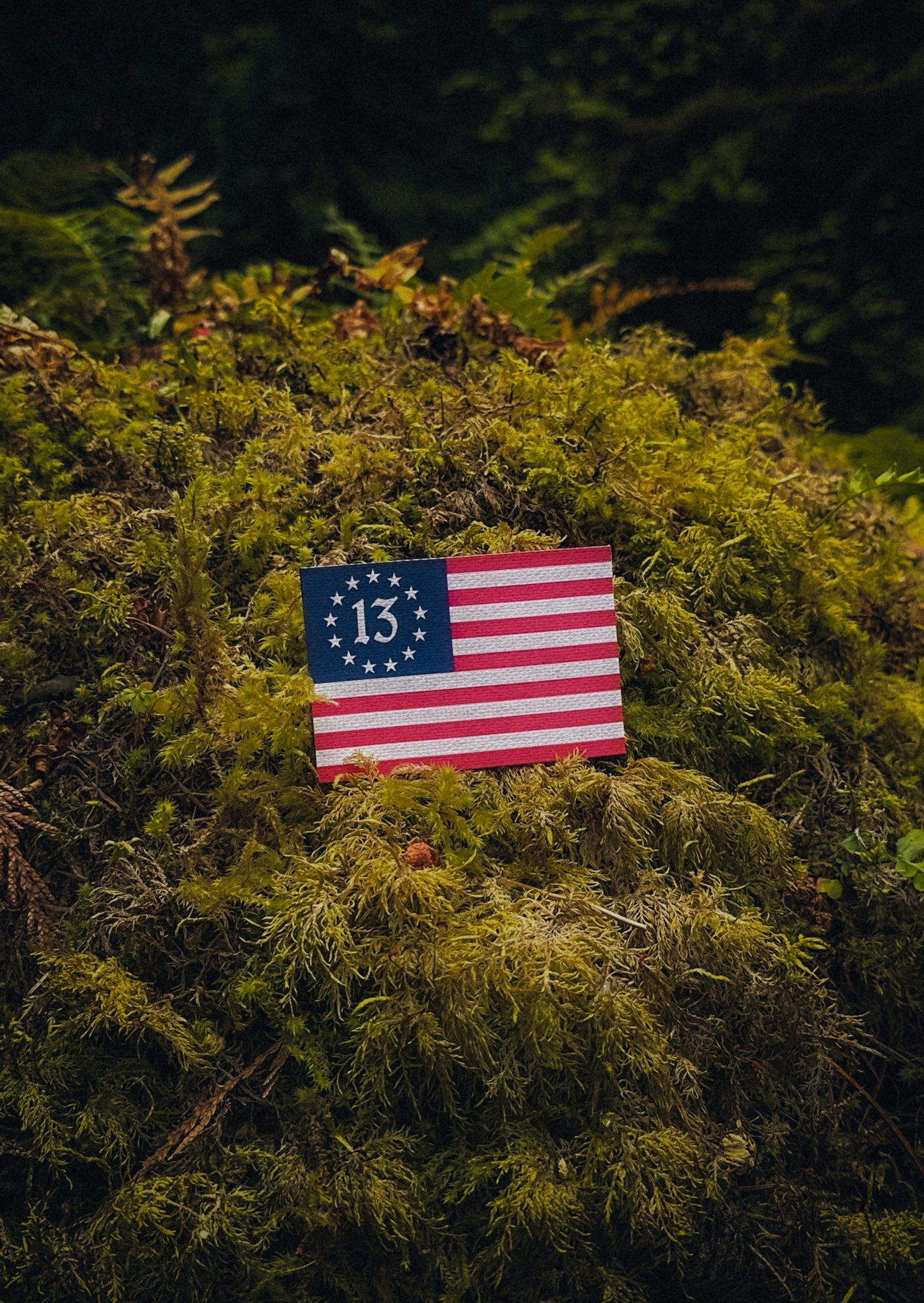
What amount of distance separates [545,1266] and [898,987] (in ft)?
2.81

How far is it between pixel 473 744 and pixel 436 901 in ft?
1.04

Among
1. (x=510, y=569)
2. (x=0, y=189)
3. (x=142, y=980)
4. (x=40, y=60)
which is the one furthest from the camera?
(x=40, y=60)

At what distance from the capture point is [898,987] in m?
1.75

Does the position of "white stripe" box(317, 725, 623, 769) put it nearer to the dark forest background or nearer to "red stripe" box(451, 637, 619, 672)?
"red stripe" box(451, 637, 619, 672)

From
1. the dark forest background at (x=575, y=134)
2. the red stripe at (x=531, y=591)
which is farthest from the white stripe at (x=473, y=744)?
the dark forest background at (x=575, y=134)

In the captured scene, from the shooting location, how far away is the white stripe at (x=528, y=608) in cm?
171

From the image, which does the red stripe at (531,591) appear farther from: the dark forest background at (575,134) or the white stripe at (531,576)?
the dark forest background at (575,134)

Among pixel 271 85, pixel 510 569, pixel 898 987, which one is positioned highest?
pixel 271 85

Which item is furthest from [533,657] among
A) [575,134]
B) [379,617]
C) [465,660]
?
[575,134]

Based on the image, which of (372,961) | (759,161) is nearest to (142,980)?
(372,961)

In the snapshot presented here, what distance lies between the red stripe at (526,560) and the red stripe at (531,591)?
0.03 metres

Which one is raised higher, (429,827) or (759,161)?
(759,161)

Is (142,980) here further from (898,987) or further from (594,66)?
(594,66)

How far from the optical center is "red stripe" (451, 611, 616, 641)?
1708mm
